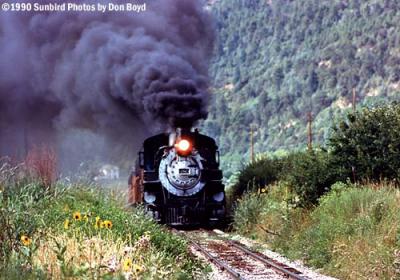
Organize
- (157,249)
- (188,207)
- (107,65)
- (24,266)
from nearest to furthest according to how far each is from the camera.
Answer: (24,266)
(157,249)
(188,207)
(107,65)

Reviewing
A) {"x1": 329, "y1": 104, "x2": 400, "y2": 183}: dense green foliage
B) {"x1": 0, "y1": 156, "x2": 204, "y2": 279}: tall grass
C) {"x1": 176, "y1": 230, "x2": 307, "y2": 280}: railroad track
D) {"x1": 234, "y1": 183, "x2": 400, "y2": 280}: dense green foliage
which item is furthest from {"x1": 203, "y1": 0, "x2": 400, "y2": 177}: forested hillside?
{"x1": 0, "y1": 156, "x2": 204, "y2": 279}: tall grass

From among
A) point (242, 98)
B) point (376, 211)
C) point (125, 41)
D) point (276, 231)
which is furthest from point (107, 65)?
point (242, 98)

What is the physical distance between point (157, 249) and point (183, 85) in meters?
11.3

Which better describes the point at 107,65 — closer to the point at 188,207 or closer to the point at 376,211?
the point at 188,207

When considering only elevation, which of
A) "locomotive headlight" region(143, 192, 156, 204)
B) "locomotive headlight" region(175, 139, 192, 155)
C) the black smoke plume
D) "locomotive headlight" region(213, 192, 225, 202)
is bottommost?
"locomotive headlight" region(213, 192, 225, 202)

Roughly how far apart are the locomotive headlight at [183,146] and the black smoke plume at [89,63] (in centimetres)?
166

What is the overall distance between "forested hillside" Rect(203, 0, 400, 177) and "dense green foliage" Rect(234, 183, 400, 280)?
4398 centimetres

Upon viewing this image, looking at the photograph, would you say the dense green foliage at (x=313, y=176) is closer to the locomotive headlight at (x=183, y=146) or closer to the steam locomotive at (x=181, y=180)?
the locomotive headlight at (x=183, y=146)

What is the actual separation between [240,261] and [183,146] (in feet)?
22.1

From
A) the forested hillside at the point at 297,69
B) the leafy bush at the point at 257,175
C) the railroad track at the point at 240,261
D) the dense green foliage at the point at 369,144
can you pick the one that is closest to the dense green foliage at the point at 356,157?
the dense green foliage at the point at 369,144

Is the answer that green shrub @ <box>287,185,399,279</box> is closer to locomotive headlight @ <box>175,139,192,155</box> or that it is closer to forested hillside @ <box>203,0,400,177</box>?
locomotive headlight @ <box>175,139,192,155</box>

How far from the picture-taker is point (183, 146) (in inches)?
779

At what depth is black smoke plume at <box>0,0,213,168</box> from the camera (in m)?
21.9

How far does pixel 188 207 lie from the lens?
67.5 feet
